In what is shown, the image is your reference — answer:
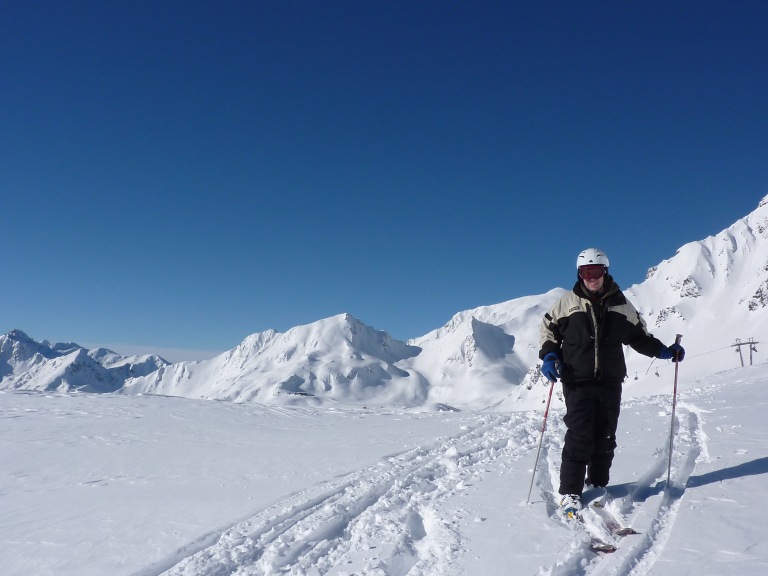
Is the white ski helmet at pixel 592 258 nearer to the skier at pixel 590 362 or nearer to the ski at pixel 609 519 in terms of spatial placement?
the skier at pixel 590 362

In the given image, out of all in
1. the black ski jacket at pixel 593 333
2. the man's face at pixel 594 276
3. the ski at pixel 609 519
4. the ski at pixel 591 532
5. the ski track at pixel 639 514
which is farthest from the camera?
the man's face at pixel 594 276

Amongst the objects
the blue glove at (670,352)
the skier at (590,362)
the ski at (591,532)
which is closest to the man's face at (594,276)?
the skier at (590,362)

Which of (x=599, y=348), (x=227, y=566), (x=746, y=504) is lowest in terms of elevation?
(x=227, y=566)

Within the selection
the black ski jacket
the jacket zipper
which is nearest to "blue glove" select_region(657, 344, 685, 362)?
the black ski jacket

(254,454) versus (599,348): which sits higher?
(599,348)

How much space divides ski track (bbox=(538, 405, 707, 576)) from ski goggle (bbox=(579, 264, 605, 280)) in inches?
91.8

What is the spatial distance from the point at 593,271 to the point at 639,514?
2.46 metres

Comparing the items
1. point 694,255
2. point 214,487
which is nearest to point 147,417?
point 214,487

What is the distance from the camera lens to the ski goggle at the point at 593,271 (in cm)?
549

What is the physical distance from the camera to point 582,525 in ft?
14.7

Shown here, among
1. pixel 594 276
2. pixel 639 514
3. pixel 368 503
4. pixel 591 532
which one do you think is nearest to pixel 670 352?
pixel 594 276

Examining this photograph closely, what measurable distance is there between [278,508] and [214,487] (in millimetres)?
1690

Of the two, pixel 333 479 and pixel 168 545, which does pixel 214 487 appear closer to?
pixel 333 479

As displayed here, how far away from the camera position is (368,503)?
5.55 metres
